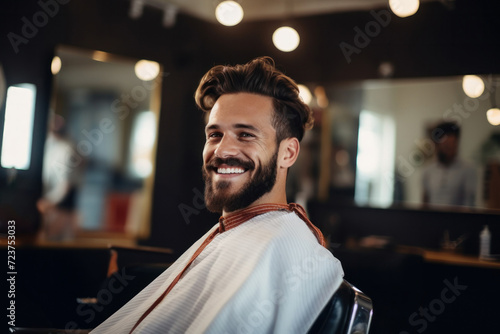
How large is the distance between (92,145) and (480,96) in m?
3.35

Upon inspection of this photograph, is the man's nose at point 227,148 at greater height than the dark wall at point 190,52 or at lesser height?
lesser

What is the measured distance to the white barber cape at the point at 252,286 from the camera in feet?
3.88

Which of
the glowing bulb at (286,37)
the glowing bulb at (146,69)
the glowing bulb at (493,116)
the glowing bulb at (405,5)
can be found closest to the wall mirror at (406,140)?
the glowing bulb at (493,116)

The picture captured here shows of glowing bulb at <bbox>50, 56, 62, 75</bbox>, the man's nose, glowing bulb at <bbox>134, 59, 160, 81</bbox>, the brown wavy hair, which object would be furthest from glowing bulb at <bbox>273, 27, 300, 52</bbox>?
the man's nose

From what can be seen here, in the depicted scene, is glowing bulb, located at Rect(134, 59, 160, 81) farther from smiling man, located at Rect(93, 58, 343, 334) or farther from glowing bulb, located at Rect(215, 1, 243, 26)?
smiling man, located at Rect(93, 58, 343, 334)

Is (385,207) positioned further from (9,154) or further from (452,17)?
(9,154)

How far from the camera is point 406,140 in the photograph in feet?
14.0

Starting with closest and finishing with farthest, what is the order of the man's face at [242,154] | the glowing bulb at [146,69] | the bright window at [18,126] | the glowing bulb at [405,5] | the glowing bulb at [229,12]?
the man's face at [242,154] → the glowing bulb at [405,5] → the bright window at [18,126] → the glowing bulb at [229,12] → the glowing bulb at [146,69]

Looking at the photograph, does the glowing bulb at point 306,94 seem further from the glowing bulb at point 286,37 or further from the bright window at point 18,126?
the bright window at point 18,126

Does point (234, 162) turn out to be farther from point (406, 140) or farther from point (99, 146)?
point (99, 146)

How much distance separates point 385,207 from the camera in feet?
14.3

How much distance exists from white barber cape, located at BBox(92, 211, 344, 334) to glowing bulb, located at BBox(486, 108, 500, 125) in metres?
3.01

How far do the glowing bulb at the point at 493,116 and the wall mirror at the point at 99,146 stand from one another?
2.93 m

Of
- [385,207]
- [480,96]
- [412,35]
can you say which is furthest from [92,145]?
[480,96]
